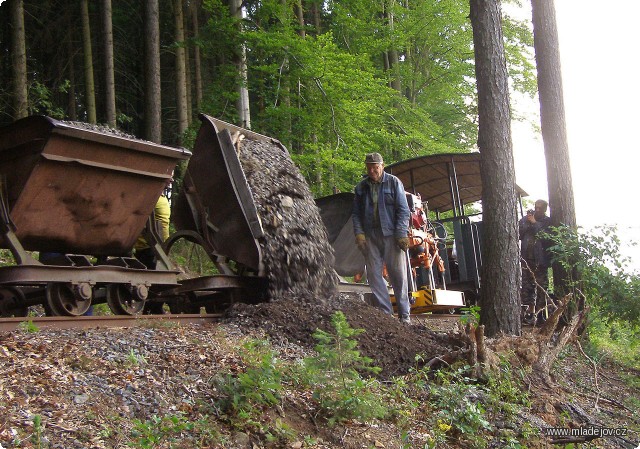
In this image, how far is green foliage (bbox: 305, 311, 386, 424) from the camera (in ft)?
16.1

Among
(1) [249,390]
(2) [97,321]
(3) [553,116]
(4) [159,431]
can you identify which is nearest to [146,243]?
(2) [97,321]

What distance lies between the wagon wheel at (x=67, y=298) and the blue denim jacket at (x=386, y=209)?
3315mm

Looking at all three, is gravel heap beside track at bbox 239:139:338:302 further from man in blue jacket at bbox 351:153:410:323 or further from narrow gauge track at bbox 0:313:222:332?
narrow gauge track at bbox 0:313:222:332

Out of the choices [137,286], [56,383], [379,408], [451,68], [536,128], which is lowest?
[379,408]

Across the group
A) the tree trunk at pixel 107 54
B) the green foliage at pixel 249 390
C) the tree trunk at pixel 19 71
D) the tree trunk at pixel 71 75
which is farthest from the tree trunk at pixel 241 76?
the green foliage at pixel 249 390

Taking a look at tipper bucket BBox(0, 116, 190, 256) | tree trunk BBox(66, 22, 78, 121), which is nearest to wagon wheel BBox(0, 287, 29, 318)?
tipper bucket BBox(0, 116, 190, 256)

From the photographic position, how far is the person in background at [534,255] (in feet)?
40.9

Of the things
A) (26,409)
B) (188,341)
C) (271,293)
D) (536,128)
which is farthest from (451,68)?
(26,409)

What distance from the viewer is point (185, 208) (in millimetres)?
9312

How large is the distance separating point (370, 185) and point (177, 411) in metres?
5.09

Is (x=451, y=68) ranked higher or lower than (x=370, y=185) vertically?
higher

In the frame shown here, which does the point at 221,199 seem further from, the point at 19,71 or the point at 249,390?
the point at 19,71

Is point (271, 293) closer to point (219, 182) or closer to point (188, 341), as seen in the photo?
point (219, 182)

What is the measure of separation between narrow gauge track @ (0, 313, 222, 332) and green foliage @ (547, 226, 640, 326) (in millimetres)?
4895
